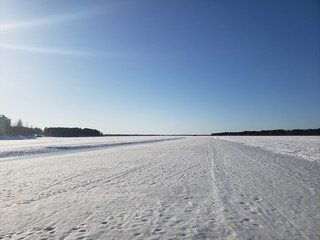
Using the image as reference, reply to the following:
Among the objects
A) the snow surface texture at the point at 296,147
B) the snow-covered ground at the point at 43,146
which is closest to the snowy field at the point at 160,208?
the snow surface texture at the point at 296,147

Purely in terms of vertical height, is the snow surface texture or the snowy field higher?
the snow surface texture

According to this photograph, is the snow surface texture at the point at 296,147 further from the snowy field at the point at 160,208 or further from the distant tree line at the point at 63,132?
the distant tree line at the point at 63,132

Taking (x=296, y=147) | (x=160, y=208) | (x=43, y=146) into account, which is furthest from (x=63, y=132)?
(x=160, y=208)

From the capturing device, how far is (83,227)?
17.5ft

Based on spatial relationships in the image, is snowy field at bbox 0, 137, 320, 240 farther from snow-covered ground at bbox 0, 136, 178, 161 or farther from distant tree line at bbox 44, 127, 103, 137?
distant tree line at bbox 44, 127, 103, 137

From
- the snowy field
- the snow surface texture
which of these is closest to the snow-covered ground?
the snowy field

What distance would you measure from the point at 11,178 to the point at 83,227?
7.35m

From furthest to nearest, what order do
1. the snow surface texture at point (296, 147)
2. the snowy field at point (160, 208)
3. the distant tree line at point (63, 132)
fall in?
the distant tree line at point (63, 132)
the snow surface texture at point (296, 147)
the snowy field at point (160, 208)

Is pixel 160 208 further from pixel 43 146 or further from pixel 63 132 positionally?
pixel 63 132

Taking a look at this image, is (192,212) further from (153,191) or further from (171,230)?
(153,191)

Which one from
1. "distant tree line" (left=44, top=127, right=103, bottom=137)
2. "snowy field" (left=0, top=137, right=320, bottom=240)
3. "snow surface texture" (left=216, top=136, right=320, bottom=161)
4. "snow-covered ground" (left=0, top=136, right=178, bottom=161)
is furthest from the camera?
"distant tree line" (left=44, top=127, right=103, bottom=137)

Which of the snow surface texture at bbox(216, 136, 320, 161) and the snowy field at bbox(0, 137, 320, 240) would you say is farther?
the snow surface texture at bbox(216, 136, 320, 161)

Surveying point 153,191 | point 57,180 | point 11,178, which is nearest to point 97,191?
point 153,191

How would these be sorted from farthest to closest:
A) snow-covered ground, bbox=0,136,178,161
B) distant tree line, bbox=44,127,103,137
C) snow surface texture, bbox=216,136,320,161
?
distant tree line, bbox=44,127,103,137 < snow-covered ground, bbox=0,136,178,161 < snow surface texture, bbox=216,136,320,161
